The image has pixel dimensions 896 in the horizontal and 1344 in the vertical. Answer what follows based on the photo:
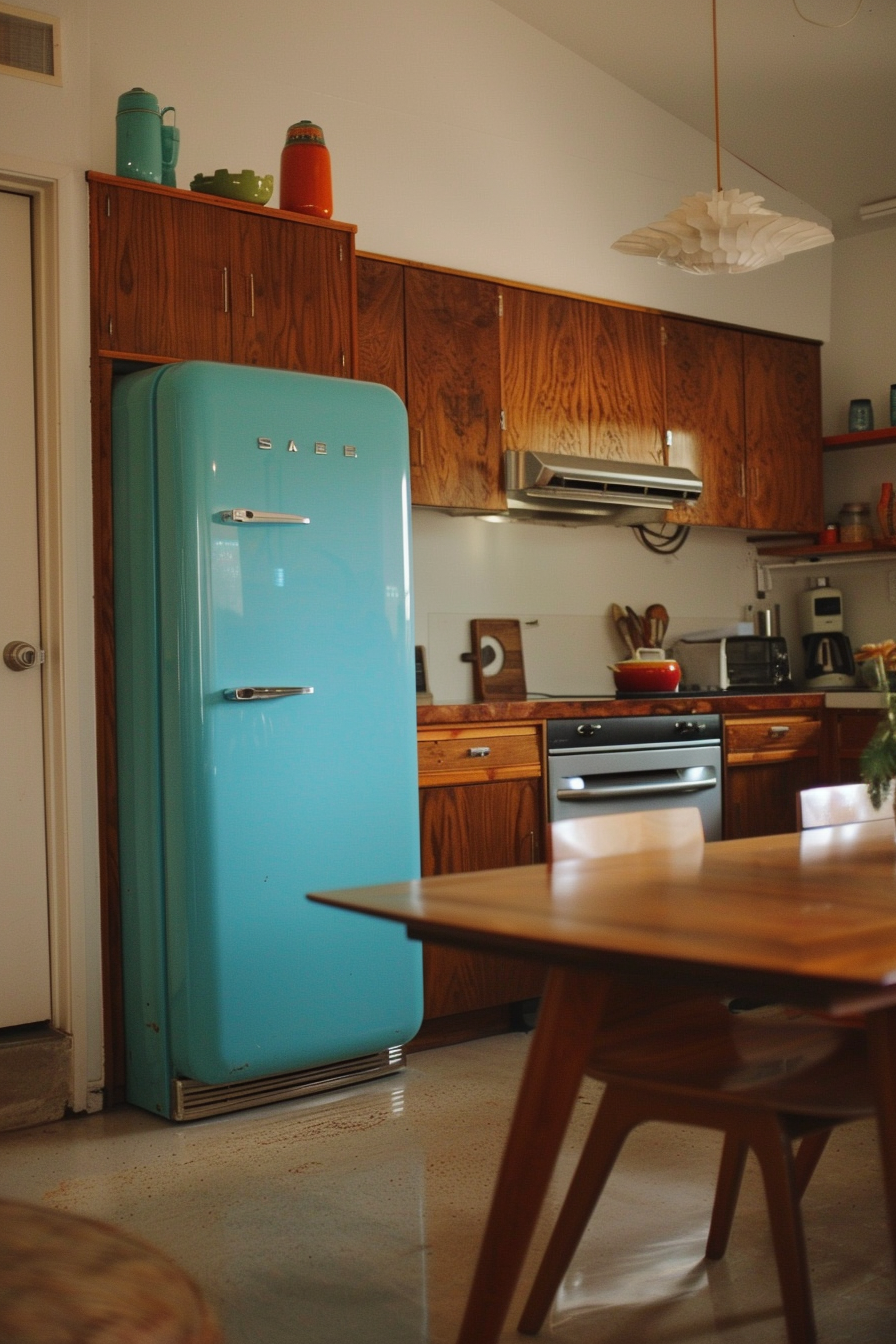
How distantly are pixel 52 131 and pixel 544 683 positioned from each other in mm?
2411

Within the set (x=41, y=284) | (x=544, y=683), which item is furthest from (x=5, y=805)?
(x=544, y=683)

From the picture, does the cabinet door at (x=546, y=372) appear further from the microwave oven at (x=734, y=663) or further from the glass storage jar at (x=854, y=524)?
the glass storage jar at (x=854, y=524)

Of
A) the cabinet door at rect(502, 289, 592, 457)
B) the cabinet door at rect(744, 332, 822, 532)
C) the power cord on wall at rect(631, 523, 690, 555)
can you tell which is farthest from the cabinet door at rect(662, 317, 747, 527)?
the cabinet door at rect(502, 289, 592, 457)

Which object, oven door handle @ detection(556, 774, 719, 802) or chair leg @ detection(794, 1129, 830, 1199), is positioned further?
oven door handle @ detection(556, 774, 719, 802)

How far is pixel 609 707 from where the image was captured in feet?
13.0

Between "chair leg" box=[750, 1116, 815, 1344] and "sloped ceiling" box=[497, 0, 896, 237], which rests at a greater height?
"sloped ceiling" box=[497, 0, 896, 237]

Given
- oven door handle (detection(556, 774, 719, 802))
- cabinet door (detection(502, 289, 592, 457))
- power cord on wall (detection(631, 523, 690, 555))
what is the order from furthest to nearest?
power cord on wall (detection(631, 523, 690, 555)) → cabinet door (detection(502, 289, 592, 457)) → oven door handle (detection(556, 774, 719, 802))

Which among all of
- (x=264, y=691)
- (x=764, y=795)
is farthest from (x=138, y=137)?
(x=764, y=795)

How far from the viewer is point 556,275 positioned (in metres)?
4.47

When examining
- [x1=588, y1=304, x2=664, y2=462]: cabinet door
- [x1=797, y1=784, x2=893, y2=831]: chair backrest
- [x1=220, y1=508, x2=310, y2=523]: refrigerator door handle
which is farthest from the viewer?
[x1=588, y1=304, x2=664, y2=462]: cabinet door

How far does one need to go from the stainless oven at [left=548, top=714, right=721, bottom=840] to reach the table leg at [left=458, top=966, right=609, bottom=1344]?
2.08 metres

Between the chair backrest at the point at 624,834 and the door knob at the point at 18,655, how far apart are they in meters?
1.57

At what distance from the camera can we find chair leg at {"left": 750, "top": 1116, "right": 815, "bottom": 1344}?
1653 mm

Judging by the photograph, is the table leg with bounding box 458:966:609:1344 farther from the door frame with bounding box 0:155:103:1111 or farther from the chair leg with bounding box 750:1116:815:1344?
the door frame with bounding box 0:155:103:1111
